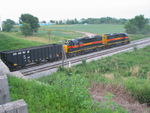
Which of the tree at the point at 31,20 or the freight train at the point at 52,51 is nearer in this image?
the freight train at the point at 52,51

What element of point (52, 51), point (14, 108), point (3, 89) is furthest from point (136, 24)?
point (14, 108)

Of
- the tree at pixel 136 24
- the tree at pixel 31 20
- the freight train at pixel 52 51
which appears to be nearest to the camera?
the freight train at pixel 52 51

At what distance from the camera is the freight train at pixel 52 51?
59.1 feet

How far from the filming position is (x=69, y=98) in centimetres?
560

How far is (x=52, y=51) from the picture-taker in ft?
72.4

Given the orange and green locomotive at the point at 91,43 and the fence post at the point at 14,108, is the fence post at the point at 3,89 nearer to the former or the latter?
the fence post at the point at 14,108

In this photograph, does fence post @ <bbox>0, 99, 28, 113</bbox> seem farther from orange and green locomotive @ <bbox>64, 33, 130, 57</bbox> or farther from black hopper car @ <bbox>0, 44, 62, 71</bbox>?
orange and green locomotive @ <bbox>64, 33, 130, 57</bbox>

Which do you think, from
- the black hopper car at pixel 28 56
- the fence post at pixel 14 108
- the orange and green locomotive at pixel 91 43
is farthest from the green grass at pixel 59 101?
the orange and green locomotive at pixel 91 43

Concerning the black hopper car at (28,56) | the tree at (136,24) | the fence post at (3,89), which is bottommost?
the black hopper car at (28,56)

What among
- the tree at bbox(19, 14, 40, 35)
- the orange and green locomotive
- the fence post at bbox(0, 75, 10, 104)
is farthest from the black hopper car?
the tree at bbox(19, 14, 40, 35)

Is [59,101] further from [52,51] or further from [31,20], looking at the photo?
[31,20]

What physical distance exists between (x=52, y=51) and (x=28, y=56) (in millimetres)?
3856

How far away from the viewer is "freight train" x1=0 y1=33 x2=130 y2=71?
18000 millimetres

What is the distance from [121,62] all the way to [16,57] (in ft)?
45.2
